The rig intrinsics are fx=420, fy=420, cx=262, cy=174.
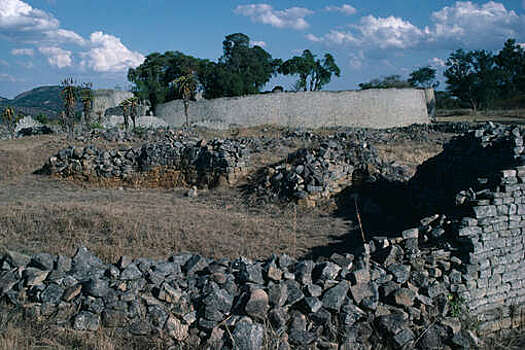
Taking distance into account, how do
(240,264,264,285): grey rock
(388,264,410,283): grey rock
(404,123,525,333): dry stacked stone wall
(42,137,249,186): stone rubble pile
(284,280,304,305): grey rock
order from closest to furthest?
1. (284,280,304,305): grey rock
2. (240,264,264,285): grey rock
3. (388,264,410,283): grey rock
4. (404,123,525,333): dry stacked stone wall
5. (42,137,249,186): stone rubble pile

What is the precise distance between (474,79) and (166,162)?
159 feet

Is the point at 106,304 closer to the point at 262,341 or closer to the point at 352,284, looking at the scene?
the point at 262,341

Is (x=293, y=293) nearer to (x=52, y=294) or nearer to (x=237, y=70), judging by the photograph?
(x=52, y=294)

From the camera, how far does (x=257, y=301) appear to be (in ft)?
14.2

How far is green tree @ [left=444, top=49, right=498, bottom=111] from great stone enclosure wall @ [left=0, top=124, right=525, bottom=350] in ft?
156

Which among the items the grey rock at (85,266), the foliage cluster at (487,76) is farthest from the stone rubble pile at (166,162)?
the foliage cluster at (487,76)

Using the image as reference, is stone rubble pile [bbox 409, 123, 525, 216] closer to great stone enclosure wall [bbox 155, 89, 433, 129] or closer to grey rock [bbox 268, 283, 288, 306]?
grey rock [bbox 268, 283, 288, 306]

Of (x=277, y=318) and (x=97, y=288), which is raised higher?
(x=97, y=288)

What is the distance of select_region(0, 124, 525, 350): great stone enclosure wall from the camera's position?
14.2ft

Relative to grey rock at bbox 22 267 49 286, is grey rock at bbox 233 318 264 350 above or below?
below

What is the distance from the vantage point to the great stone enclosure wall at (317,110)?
35375 mm

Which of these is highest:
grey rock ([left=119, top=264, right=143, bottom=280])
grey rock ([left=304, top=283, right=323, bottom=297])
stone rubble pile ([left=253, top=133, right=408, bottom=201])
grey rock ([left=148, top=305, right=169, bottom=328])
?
stone rubble pile ([left=253, top=133, right=408, bottom=201])

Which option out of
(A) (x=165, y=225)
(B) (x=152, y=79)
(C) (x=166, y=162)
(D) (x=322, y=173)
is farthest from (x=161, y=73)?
(A) (x=165, y=225)

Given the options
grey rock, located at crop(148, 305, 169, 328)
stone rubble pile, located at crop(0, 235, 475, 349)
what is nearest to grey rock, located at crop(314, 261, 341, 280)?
stone rubble pile, located at crop(0, 235, 475, 349)
